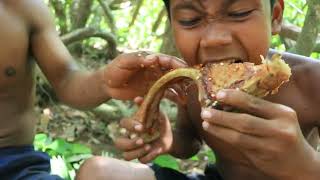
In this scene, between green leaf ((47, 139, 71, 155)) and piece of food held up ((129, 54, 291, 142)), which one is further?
green leaf ((47, 139, 71, 155))

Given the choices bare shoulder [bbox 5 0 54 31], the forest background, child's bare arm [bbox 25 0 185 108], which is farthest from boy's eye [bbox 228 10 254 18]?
the forest background

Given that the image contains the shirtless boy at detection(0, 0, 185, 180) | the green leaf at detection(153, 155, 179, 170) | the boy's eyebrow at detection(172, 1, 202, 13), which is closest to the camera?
the boy's eyebrow at detection(172, 1, 202, 13)

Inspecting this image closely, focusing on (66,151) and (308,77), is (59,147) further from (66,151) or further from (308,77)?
(308,77)

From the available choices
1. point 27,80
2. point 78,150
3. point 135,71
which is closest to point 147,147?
point 135,71

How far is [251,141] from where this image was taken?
4.43 ft

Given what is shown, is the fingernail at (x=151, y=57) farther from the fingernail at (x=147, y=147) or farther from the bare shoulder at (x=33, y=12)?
the bare shoulder at (x=33, y=12)

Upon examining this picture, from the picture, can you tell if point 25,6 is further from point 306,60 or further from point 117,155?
point 117,155

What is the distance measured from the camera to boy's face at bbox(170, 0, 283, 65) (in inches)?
66.6

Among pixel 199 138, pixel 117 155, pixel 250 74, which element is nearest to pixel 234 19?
pixel 250 74

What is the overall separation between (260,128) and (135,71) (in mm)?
562

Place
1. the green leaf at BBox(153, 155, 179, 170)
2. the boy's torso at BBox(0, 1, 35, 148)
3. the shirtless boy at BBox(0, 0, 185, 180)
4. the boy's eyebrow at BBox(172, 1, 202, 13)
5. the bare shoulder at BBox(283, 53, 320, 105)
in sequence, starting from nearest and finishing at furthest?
the boy's eyebrow at BBox(172, 1, 202, 13) < the bare shoulder at BBox(283, 53, 320, 105) < the shirtless boy at BBox(0, 0, 185, 180) < the boy's torso at BBox(0, 1, 35, 148) < the green leaf at BBox(153, 155, 179, 170)

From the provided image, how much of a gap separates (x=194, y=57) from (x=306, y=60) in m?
0.43

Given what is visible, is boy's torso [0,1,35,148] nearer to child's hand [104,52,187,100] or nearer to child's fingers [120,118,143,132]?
child's hand [104,52,187,100]

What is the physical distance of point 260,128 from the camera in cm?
132
